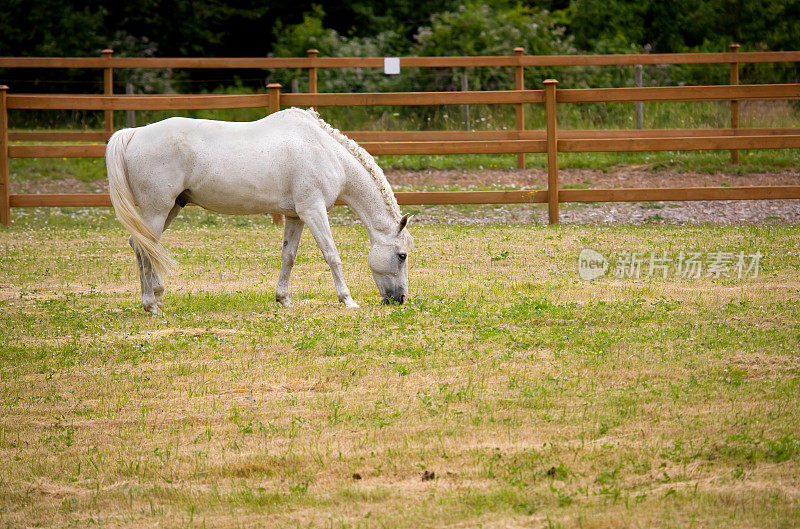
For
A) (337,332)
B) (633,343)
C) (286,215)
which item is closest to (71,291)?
(286,215)

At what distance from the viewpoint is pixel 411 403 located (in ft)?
17.2

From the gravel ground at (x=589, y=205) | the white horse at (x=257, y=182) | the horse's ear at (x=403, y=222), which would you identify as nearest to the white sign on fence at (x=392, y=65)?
the gravel ground at (x=589, y=205)

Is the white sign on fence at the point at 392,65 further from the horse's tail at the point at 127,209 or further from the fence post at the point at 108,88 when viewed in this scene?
the horse's tail at the point at 127,209

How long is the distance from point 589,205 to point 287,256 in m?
6.54

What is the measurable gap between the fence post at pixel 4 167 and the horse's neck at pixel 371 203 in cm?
620

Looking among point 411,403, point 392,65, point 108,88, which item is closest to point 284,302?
point 411,403

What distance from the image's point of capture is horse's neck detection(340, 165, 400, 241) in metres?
7.95

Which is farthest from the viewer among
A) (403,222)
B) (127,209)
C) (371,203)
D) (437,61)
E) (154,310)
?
(437,61)

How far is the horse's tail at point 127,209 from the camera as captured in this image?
730 centimetres

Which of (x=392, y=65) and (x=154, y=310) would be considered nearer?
(x=154, y=310)

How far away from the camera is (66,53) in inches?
853

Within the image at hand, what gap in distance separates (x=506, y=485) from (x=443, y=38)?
1668 cm

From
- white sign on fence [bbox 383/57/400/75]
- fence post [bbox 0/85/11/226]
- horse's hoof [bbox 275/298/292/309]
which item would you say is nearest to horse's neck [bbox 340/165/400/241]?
horse's hoof [bbox 275/298/292/309]

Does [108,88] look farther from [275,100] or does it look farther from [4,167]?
[275,100]
